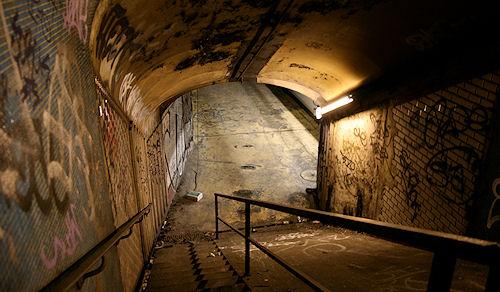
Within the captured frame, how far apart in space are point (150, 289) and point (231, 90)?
15.8 m

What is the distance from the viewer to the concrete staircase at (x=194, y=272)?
309cm

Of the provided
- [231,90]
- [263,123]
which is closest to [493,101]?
[263,123]

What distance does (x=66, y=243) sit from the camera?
1.45 metres

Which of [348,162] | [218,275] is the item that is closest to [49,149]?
[218,275]

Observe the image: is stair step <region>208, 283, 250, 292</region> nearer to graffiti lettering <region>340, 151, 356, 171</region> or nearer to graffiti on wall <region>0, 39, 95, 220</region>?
graffiti on wall <region>0, 39, 95, 220</region>

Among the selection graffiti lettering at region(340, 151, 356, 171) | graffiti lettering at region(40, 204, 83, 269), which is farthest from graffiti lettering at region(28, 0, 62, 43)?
graffiti lettering at region(340, 151, 356, 171)

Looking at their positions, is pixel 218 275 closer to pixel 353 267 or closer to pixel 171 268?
pixel 171 268

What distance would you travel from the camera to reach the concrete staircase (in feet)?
10.2

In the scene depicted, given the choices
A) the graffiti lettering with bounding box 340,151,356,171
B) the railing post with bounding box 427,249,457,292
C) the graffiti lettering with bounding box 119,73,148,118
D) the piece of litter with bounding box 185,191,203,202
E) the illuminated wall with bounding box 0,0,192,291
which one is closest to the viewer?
the railing post with bounding box 427,249,457,292

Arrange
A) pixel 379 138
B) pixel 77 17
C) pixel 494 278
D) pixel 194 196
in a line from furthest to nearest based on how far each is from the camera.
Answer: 1. pixel 194 196
2. pixel 379 138
3. pixel 77 17
4. pixel 494 278

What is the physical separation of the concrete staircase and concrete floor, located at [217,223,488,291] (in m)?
0.18

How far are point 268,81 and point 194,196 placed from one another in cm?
438

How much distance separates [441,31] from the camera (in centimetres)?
332

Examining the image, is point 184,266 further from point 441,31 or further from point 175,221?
point 441,31
